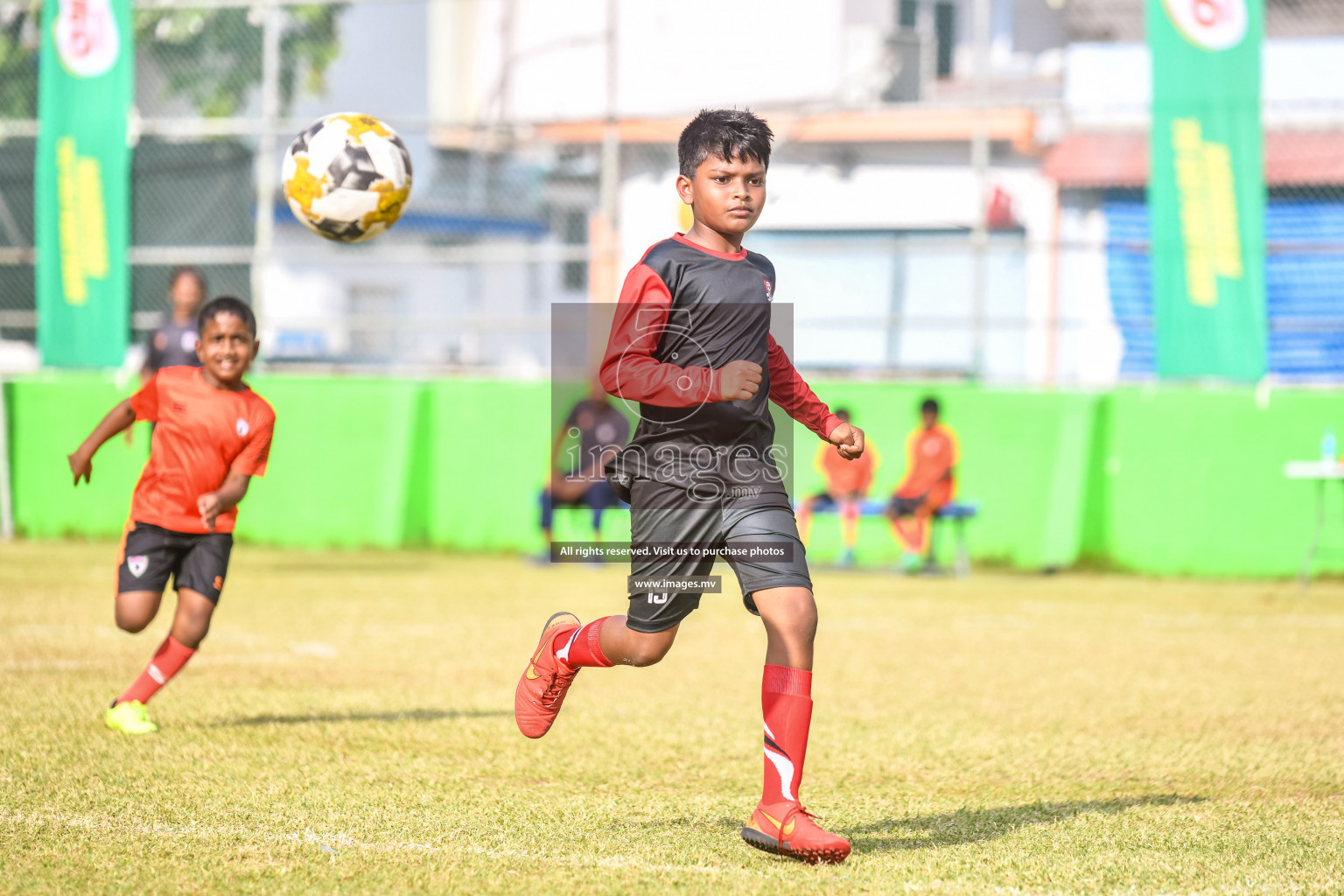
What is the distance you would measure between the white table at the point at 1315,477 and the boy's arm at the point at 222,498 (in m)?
9.65

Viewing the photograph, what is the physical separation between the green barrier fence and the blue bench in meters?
0.40

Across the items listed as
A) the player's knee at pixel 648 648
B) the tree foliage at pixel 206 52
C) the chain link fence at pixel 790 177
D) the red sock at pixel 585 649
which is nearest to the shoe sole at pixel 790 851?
the player's knee at pixel 648 648

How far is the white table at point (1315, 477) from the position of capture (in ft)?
42.0

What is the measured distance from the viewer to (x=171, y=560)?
20.2 feet

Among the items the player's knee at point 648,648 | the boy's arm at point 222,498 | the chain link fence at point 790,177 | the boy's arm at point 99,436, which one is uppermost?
the chain link fence at point 790,177

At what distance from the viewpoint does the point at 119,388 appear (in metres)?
16.0

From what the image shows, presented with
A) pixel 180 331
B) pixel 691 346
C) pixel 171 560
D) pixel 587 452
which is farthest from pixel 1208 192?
pixel 691 346

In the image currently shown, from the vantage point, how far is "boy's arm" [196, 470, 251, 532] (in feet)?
19.3

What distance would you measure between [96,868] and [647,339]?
1936mm

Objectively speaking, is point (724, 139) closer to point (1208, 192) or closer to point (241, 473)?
point (241, 473)

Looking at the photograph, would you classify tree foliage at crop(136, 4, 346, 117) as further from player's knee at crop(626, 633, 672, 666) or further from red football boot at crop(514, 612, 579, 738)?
player's knee at crop(626, 633, 672, 666)

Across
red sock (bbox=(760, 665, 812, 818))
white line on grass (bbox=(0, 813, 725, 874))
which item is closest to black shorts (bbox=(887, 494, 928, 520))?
red sock (bbox=(760, 665, 812, 818))

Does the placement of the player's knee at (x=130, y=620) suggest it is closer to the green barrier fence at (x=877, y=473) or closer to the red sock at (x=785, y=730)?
the red sock at (x=785, y=730)

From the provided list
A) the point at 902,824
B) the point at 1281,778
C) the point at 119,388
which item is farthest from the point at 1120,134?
the point at 902,824
